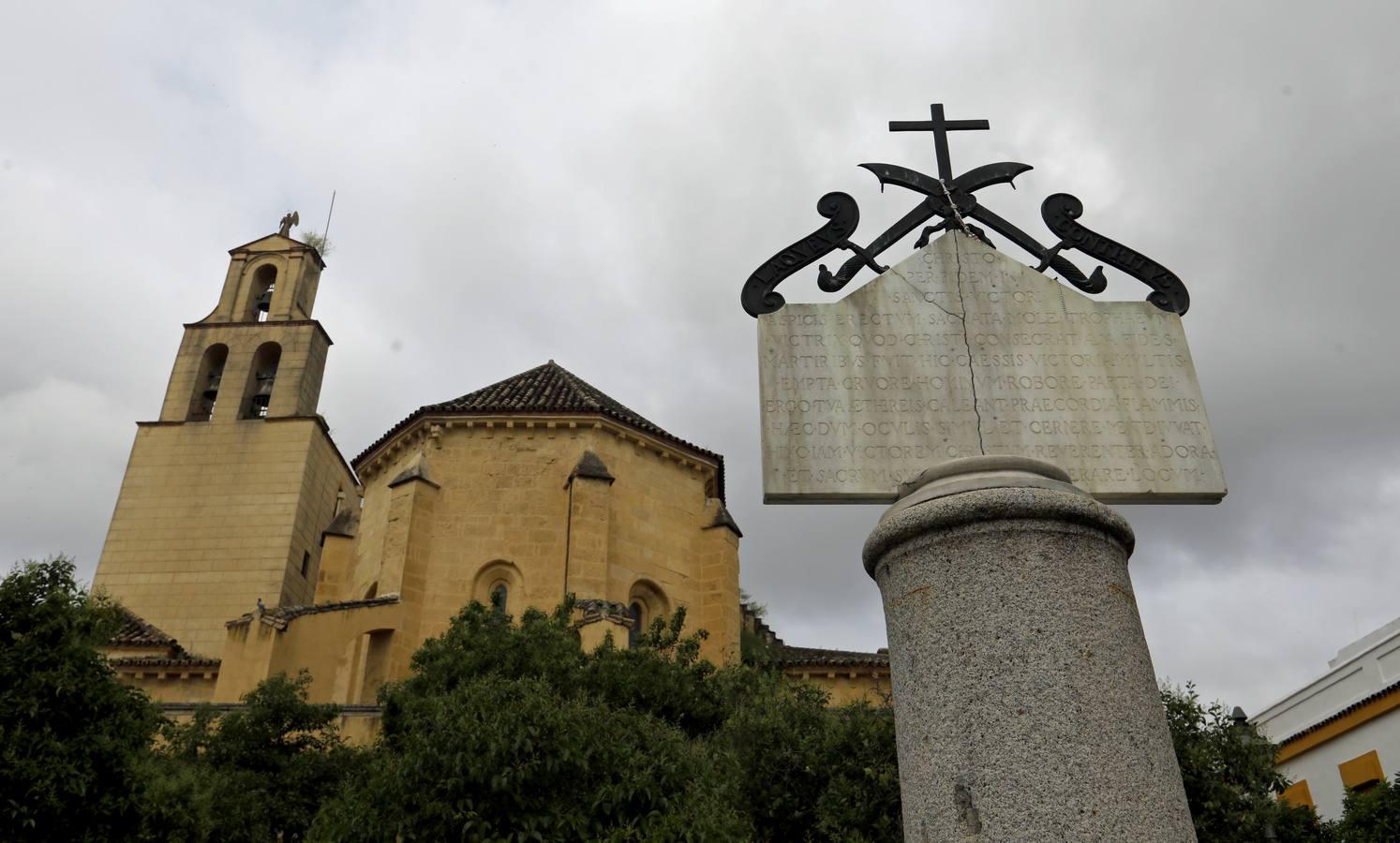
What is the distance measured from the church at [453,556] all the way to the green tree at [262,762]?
2248mm

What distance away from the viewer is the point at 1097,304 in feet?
17.5

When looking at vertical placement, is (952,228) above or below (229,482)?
below

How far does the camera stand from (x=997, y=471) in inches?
158

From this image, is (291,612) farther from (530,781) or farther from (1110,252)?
(1110,252)

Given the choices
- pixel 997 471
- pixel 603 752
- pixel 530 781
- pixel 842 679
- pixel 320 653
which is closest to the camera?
pixel 997 471

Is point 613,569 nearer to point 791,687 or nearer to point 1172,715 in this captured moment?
point 791,687

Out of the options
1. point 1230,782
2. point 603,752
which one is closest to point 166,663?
point 603,752

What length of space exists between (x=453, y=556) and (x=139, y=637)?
9.70 meters

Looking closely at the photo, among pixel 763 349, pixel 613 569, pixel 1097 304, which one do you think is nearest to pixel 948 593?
pixel 763 349

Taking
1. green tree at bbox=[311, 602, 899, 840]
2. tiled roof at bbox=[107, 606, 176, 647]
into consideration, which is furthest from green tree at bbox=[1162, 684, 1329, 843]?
tiled roof at bbox=[107, 606, 176, 647]

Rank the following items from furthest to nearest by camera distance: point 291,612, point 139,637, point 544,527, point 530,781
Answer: point 139,637
point 544,527
point 291,612
point 530,781

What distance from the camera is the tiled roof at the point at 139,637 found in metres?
24.0

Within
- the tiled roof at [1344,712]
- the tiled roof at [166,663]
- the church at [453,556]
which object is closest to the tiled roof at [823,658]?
the church at [453,556]

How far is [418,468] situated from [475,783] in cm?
1350
